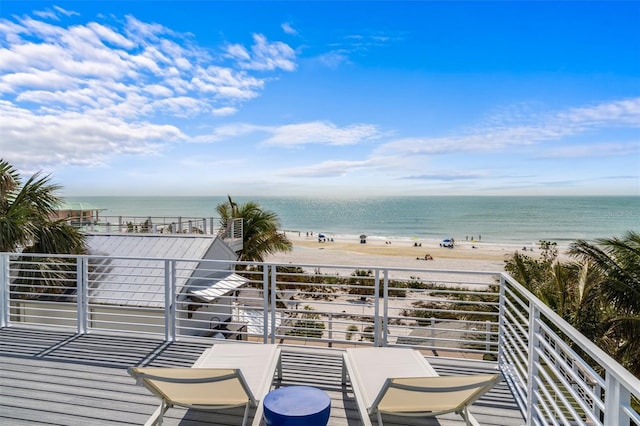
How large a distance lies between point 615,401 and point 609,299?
8345 mm

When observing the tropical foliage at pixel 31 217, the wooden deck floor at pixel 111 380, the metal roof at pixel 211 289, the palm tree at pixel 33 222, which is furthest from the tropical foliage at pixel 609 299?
the tropical foliage at pixel 31 217

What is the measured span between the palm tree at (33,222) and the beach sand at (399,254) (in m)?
21.6

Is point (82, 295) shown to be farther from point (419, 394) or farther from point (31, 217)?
point (419, 394)

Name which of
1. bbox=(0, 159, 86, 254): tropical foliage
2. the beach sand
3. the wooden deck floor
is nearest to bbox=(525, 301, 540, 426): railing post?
the wooden deck floor

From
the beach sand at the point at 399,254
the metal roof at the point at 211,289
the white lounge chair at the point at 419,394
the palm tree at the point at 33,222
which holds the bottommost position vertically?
the beach sand at the point at 399,254

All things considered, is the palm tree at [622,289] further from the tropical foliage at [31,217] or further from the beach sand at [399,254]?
the beach sand at [399,254]

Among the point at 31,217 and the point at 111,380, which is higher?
the point at 31,217

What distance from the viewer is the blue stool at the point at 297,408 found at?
2170 millimetres

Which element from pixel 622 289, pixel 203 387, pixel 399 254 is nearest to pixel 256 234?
pixel 622 289

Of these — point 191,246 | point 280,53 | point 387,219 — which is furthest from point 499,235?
point 191,246

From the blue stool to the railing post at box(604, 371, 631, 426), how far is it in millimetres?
1437

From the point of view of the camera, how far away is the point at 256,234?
649 inches

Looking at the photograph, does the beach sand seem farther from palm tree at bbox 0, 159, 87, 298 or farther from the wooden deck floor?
the wooden deck floor

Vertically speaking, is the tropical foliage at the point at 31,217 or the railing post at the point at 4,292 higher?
the tropical foliage at the point at 31,217
